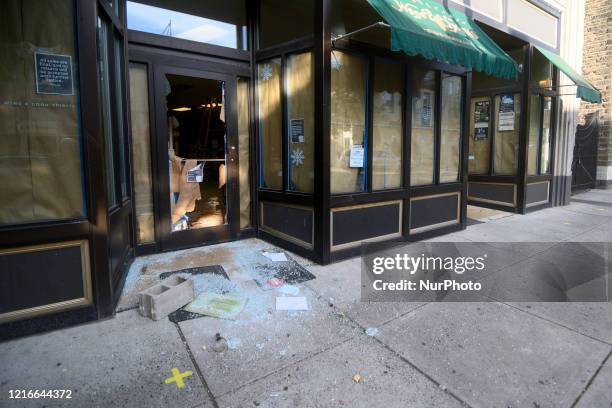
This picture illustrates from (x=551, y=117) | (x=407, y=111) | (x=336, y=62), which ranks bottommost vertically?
(x=407, y=111)

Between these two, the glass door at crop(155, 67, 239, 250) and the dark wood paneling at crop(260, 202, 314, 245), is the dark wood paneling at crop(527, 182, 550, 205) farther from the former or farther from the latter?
the glass door at crop(155, 67, 239, 250)

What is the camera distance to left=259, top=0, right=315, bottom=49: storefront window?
5.24m

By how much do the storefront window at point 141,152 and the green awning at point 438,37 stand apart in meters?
2.99

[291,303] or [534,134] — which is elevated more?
[534,134]

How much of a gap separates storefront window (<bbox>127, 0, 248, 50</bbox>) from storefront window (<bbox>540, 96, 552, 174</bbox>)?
7276 millimetres

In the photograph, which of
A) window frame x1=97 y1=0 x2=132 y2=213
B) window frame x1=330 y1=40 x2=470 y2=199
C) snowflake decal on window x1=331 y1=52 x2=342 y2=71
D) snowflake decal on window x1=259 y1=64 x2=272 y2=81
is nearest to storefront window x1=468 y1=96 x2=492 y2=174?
window frame x1=330 y1=40 x2=470 y2=199

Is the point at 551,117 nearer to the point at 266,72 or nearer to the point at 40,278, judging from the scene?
the point at 266,72

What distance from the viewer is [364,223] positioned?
509 centimetres

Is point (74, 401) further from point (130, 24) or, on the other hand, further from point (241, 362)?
point (130, 24)

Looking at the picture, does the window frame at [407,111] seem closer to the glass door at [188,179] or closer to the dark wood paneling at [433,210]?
the dark wood paneling at [433,210]

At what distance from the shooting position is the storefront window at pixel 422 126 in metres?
5.70

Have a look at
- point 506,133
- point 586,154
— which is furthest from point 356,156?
point 586,154

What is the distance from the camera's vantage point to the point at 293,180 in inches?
201

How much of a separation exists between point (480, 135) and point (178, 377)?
871 cm
